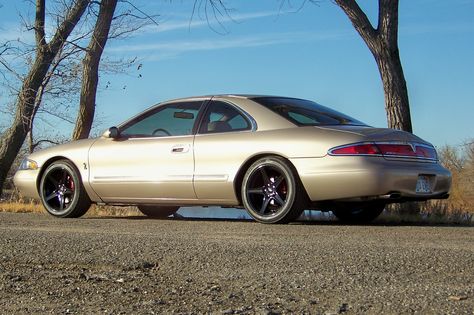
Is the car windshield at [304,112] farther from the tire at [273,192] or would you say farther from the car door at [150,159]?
the car door at [150,159]

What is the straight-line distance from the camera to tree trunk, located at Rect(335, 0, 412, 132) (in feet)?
33.0

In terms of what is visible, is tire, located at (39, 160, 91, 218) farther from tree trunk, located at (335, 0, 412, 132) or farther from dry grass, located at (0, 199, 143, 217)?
tree trunk, located at (335, 0, 412, 132)

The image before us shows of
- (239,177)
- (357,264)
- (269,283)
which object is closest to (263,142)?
(239,177)

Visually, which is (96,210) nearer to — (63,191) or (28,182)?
(28,182)

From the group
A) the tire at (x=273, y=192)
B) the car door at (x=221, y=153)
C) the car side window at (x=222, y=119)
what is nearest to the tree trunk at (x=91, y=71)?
the car side window at (x=222, y=119)

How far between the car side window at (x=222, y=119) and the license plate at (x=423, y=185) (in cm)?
187

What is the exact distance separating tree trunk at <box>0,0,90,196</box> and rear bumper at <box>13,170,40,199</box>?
17.4 feet

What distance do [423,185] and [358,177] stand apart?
0.80 m

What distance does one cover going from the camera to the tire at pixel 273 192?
23.6ft

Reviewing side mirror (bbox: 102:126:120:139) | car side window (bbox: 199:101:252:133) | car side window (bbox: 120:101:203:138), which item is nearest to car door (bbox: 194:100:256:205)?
car side window (bbox: 199:101:252:133)

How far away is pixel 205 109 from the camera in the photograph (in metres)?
8.33

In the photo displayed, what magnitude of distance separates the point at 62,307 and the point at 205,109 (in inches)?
200

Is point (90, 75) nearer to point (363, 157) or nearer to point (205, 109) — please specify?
point (205, 109)

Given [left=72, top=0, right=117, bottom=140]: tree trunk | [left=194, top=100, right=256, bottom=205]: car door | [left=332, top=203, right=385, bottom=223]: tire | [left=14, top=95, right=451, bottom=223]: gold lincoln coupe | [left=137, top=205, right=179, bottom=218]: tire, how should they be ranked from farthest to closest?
1. [left=72, top=0, right=117, bottom=140]: tree trunk
2. [left=137, top=205, right=179, bottom=218]: tire
3. [left=332, top=203, right=385, bottom=223]: tire
4. [left=194, top=100, right=256, bottom=205]: car door
5. [left=14, top=95, right=451, bottom=223]: gold lincoln coupe
